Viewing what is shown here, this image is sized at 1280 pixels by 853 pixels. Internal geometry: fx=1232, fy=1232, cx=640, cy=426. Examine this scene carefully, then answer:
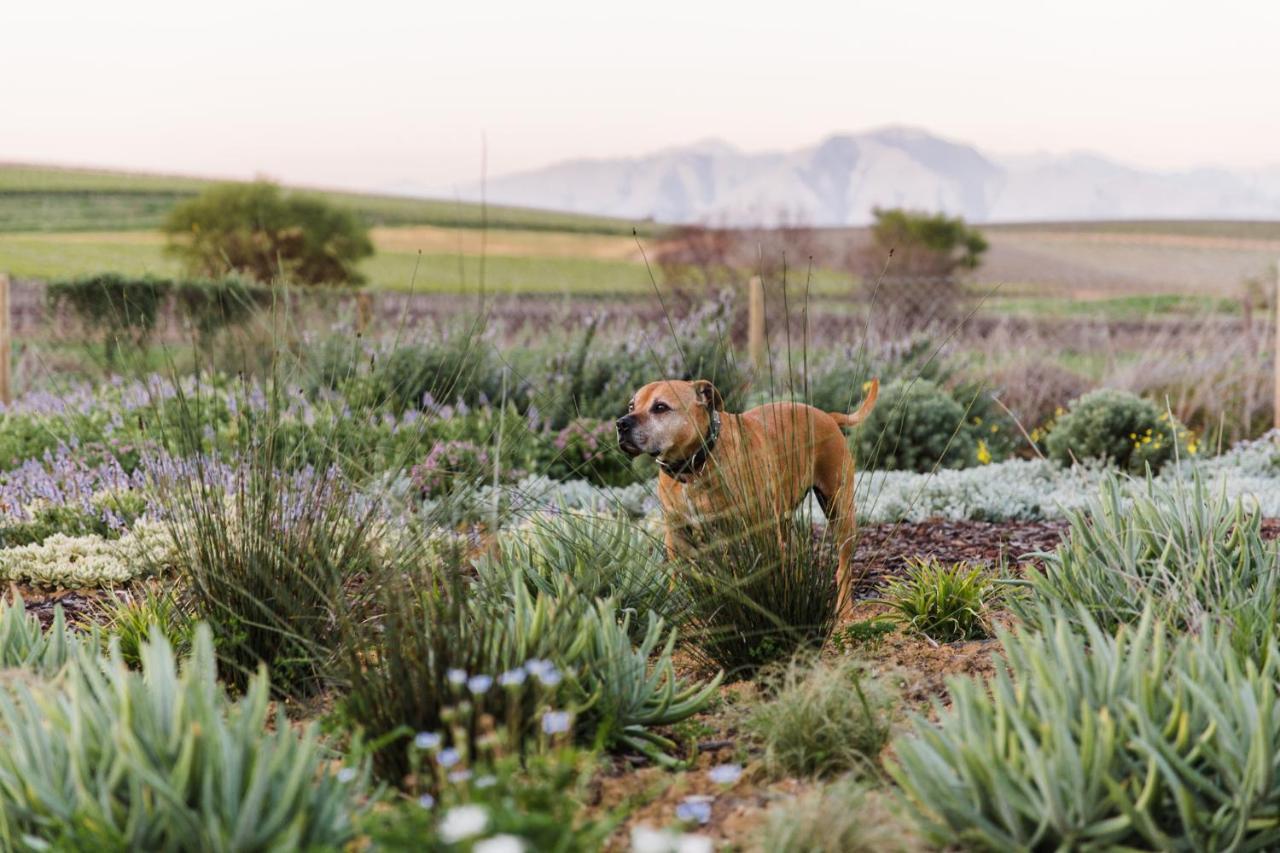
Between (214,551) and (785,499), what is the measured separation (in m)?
1.85

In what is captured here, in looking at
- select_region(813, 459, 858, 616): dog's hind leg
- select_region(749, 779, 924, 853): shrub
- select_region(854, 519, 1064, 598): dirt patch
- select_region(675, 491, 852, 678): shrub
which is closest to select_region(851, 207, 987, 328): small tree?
select_region(854, 519, 1064, 598): dirt patch

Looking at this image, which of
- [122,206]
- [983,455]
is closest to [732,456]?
[983,455]

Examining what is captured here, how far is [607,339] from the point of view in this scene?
38.8 feet

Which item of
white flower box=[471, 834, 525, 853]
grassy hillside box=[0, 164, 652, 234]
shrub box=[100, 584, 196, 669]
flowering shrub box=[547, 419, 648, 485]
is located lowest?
flowering shrub box=[547, 419, 648, 485]

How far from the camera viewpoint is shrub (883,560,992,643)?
4.48 metres

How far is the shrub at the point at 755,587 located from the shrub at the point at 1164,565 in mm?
683

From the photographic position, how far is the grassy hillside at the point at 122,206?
4397 cm

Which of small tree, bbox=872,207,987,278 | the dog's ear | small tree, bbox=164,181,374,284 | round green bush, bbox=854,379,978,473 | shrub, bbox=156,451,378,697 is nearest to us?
shrub, bbox=156,451,378,697

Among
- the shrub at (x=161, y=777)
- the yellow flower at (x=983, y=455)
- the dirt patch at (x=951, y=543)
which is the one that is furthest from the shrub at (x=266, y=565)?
the yellow flower at (x=983, y=455)

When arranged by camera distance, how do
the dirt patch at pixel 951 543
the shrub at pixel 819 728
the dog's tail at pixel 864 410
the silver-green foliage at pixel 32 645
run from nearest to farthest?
the shrub at pixel 819 728, the silver-green foliage at pixel 32 645, the dog's tail at pixel 864 410, the dirt patch at pixel 951 543

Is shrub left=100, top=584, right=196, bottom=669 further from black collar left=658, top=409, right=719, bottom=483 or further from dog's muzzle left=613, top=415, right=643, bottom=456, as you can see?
black collar left=658, top=409, right=719, bottom=483

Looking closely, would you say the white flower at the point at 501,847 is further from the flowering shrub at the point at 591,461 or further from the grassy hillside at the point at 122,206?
the grassy hillside at the point at 122,206

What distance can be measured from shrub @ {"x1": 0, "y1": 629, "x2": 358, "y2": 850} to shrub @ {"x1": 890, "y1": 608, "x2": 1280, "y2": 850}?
1282 millimetres

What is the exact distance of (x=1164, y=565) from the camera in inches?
156
